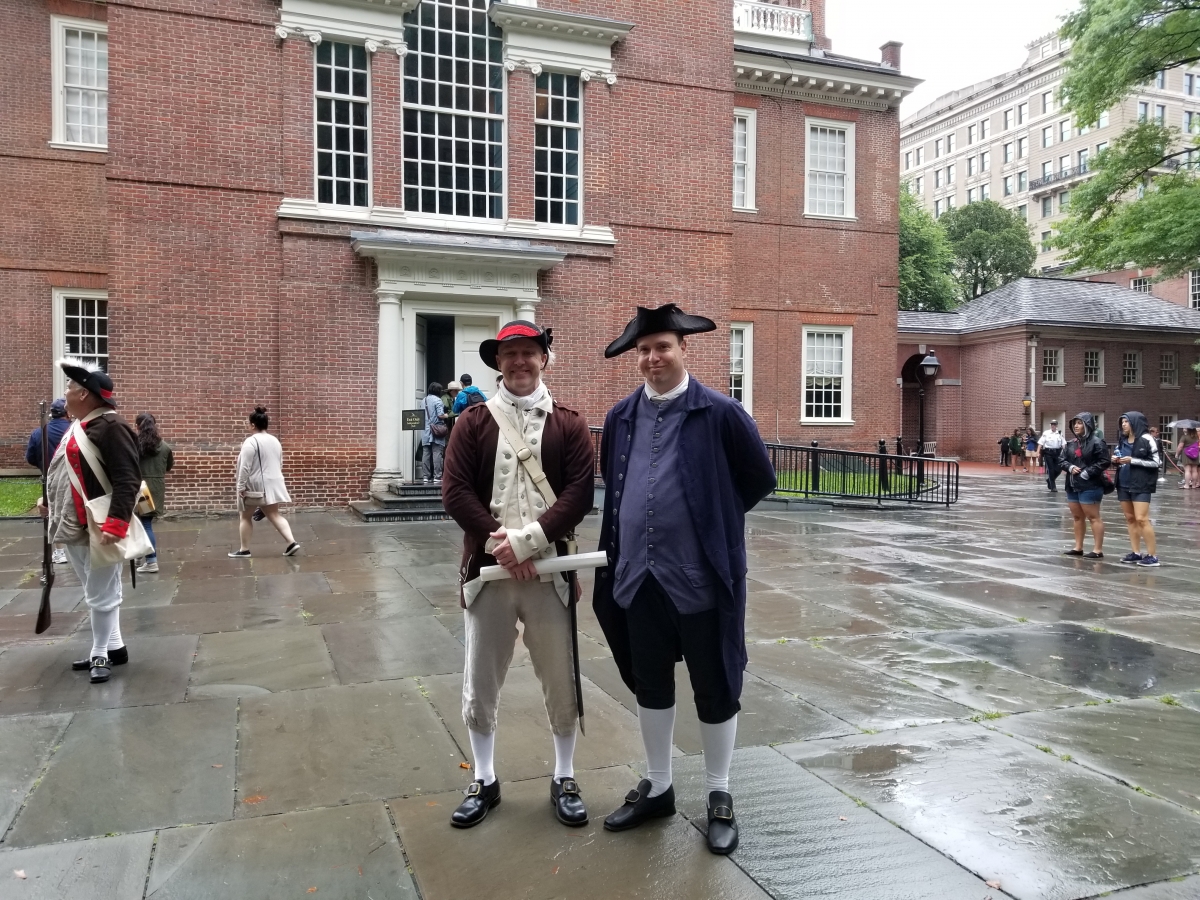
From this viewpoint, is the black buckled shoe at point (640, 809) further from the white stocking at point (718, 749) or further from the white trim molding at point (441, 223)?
the white trim molding at point (441, 223)

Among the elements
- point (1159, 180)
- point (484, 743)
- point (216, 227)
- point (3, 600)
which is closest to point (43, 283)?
point (216, 227)

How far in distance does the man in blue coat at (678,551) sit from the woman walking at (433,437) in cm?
1005

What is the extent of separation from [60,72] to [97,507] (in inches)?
632

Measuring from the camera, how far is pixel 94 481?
536cm

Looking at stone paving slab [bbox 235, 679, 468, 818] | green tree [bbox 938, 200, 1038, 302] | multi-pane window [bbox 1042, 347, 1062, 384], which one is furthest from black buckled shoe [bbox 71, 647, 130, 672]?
green tree [bbox 938, 200, 1038, 302]

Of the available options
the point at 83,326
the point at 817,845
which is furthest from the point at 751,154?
the point at 817,845

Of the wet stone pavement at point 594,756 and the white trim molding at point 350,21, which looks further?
the white trim molding at point 350,21

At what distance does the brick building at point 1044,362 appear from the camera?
33.8 metres

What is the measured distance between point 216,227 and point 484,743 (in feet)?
41.2

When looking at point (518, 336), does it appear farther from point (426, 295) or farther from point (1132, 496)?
point (426, 295)

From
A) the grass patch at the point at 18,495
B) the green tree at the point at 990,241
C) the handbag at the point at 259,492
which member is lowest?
the grass patch at the point at 18,495

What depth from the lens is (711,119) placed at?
664 inches

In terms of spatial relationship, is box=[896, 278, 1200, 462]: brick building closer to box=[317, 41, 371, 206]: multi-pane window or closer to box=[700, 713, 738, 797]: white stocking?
box=[317, 41, 371, 206]: multi-pane window

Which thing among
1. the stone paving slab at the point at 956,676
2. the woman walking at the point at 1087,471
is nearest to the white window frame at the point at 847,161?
the woman walking at the point at 1087,471
